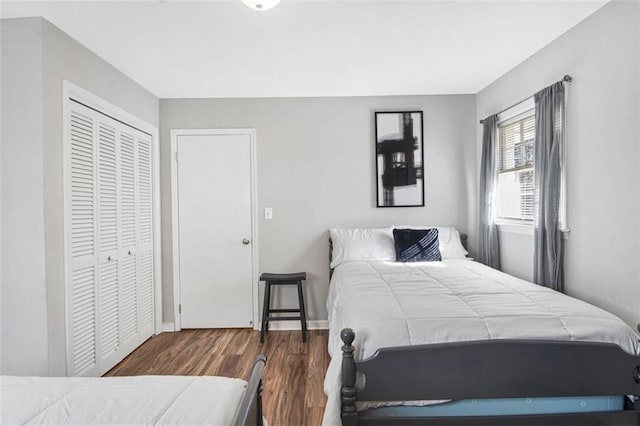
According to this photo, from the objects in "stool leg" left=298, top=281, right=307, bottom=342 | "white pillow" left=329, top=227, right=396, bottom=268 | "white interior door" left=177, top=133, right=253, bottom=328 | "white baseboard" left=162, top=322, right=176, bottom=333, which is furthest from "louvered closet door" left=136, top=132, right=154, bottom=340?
"white pillow" left=329, top=227, right=396, bottom=268

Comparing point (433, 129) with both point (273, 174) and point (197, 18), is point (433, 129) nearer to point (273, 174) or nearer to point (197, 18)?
point (273, 174)

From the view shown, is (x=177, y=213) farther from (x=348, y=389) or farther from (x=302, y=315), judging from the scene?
(x=348, y=389)

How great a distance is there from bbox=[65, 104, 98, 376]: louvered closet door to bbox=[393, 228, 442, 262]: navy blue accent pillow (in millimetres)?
2449

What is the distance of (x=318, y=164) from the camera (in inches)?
137

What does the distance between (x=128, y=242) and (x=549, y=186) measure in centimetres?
334

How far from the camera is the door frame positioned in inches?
136

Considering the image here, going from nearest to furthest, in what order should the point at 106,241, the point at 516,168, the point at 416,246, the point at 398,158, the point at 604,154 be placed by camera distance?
the point at 604,154 → the point at 106,241 → the point at 516,168 → the point at 416,246 → the point at 398,158

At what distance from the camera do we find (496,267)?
301 cm

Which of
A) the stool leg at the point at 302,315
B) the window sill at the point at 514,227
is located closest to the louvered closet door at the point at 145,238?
the stool leg at the point at 302,315

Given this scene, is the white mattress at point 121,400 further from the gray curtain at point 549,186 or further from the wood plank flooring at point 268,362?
the gray curtain at point 549,186

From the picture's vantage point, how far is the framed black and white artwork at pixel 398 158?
11.3 ft

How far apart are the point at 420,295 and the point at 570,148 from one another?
146cm

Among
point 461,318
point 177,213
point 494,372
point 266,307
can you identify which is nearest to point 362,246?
point 266,307

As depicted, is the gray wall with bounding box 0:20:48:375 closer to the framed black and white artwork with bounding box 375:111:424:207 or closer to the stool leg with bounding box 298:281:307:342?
the stool leg with bounding box 298:281:307:342
